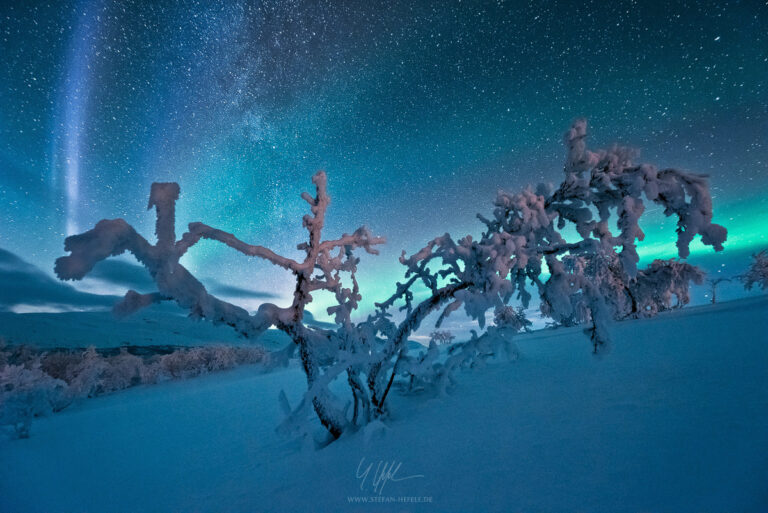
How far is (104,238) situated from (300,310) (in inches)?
80.3

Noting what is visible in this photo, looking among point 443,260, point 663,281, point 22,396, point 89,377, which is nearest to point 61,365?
point 89,377

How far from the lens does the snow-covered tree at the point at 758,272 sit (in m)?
18.1

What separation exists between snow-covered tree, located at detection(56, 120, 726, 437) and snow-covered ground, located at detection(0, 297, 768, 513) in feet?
2.16

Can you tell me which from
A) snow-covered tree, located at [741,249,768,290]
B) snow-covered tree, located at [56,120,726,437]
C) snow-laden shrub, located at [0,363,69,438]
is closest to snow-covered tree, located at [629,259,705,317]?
snow-covered tree, located at [741,249,768,290]

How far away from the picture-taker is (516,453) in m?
2.11

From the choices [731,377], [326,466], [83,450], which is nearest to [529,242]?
[731,377]

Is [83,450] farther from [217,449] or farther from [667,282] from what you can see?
[667,282]

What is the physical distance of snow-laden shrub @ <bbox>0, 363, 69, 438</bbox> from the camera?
7.16m

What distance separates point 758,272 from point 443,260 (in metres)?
28.6

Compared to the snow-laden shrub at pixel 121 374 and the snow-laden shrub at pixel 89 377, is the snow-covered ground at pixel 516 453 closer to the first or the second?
the snow-laden shrub at pixel 89 377

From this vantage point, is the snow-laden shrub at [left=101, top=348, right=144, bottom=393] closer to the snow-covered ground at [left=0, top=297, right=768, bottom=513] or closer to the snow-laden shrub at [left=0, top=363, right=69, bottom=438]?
the snow-laden shrub at [left=0, top=363, right=69, bottom=438]

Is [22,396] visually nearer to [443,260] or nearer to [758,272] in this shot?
[443,260]

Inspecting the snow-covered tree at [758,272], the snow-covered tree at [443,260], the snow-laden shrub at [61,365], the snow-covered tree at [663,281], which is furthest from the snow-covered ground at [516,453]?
the snow-covered tree at [758,272]

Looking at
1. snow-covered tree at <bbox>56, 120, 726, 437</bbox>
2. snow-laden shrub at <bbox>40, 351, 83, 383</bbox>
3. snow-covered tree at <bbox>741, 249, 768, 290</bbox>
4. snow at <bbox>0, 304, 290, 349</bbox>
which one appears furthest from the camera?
snow at <bbox>0, 304, 290, 349</bbox>
